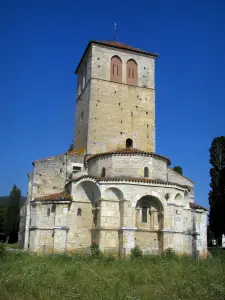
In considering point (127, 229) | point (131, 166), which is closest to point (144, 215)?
point (127, 229)

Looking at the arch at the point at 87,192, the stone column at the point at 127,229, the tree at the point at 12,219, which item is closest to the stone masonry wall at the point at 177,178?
the stone column at the point at 127,229

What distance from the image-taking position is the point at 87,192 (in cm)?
2055

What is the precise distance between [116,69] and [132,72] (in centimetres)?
143

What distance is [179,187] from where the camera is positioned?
66.7 ft

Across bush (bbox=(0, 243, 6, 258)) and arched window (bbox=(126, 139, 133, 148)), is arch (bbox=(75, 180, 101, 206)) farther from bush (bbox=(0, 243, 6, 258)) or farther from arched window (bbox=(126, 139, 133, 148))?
bush (bbox=(0, 243, 6, 258))

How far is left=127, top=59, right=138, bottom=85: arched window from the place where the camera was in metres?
26.3

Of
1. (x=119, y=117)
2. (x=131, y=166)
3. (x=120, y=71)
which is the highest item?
(x=120, y=71)

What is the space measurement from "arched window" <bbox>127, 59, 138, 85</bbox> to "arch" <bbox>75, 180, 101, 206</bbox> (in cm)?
1021

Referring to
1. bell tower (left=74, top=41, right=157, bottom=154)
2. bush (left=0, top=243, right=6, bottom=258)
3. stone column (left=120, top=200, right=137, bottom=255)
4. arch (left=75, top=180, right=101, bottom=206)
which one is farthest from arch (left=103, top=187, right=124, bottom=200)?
bush (left=0, top=243, right=6, bottom=258)

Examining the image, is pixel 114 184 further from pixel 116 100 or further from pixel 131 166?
pixel 116 100

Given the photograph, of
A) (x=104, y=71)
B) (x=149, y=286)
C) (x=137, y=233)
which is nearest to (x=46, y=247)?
(x=137, y=233)

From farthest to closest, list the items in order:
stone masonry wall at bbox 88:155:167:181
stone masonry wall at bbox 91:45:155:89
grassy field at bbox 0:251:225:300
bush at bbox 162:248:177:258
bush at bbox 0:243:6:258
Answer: stone masonry wall at bbox 91:45:155:89 < stone masonry wall at bbox 88:155:167:181 < bush at bbox 162:248:177:258 < bush at bbox 0:243:6:258 < grassy field at bbox 0:251:225:300

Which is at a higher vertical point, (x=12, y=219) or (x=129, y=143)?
(x=129, y=143)

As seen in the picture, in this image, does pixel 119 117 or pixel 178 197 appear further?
pixel 119 117
